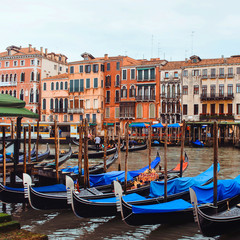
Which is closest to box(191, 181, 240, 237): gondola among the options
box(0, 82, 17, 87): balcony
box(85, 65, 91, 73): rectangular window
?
box(85, 65, 91, 73): rectangular window

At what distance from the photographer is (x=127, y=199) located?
7.65 metres

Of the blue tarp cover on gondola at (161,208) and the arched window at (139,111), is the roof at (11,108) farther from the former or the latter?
the arched window at (139,111)

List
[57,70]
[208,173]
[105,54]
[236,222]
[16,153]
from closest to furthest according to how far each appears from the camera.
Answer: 1. [236,222]
2. [16,153]
3. [208,173]
4. [105,54]
5. [57,70]

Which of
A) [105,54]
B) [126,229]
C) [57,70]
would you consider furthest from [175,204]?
[57,70]

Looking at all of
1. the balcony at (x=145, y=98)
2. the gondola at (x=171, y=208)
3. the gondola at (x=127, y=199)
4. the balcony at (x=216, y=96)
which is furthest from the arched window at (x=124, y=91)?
the gondola at (x=171, y=208)

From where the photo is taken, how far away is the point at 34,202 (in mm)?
7887

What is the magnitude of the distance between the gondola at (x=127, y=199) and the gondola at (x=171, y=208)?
21.8 inches

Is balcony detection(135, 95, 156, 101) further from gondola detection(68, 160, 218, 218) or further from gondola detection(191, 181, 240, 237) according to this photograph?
gondola detection(191, 181, 240, 237)

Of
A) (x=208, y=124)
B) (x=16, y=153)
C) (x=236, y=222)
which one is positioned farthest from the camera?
(x=208, y=124)

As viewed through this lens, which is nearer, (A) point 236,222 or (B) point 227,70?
(A) point 236,222

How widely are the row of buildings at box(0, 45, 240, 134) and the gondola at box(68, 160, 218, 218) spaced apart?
79.0ft

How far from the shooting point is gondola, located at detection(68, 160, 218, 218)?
7402mm

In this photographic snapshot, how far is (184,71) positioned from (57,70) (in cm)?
1596

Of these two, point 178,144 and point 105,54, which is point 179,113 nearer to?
point 178,144
